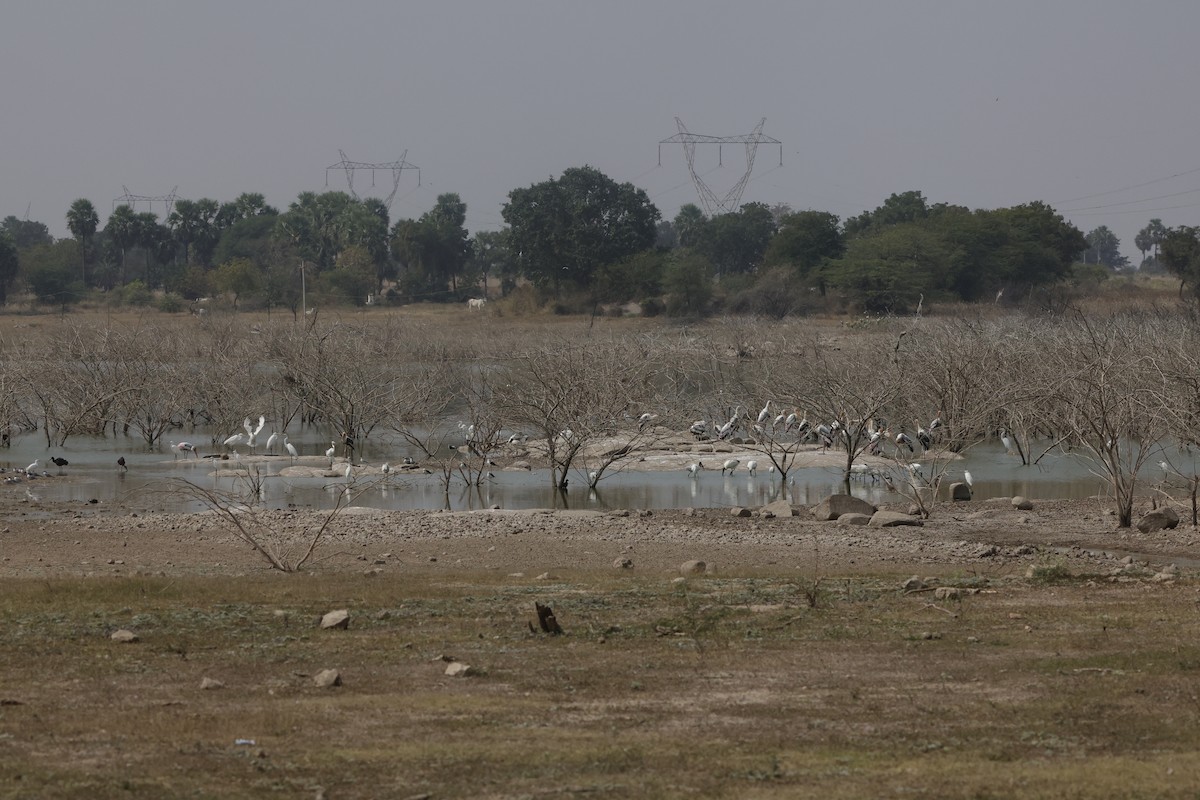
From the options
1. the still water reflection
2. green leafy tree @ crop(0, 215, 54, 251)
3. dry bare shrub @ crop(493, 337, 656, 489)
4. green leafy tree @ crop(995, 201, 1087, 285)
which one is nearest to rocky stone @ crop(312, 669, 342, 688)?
the still water reflection

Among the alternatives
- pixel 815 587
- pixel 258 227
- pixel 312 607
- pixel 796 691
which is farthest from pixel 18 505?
pixel 258 227

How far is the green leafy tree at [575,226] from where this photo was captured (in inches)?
3334

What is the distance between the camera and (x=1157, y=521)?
18938 mm

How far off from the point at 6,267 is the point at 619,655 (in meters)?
90.1

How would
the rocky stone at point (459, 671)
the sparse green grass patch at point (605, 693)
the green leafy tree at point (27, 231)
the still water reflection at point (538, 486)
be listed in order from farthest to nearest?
the green leafy tree at point (27, 231), the still water reflection at point (538, 486), the rocky stone at point (459, 671), the sparse green grass patch at point (605, 693)

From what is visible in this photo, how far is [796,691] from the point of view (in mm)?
9359

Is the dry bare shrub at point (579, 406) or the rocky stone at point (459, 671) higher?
the dry bare shrub at point (579, 406)

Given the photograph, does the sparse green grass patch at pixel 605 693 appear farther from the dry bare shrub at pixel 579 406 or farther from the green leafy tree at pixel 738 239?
the green leafy tree at pixel 738 239

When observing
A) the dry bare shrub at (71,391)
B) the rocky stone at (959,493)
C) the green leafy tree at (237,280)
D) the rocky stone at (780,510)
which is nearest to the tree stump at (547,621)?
the rocky stone at (780,510)

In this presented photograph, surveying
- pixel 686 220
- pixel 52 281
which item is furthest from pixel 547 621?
pixel 686 220

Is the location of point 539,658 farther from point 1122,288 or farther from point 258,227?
point 258,227

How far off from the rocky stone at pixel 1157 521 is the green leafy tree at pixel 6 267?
85.3m

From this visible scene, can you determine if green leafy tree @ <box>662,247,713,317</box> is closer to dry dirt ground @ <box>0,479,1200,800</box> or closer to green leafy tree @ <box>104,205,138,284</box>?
green leafy tree @ <box>104,205,138,284</box>

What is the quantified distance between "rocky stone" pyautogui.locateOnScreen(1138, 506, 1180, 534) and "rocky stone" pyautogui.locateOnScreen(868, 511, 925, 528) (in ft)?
9.75
